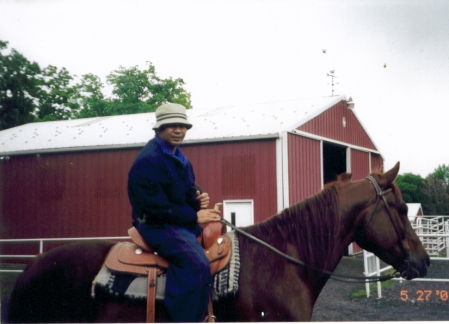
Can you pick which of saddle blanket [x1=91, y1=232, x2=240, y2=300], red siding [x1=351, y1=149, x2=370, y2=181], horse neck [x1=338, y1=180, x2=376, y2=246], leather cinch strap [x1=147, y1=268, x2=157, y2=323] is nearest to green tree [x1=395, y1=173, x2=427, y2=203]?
horse neck [x1=338, y1=180, x2=376, y2=246]

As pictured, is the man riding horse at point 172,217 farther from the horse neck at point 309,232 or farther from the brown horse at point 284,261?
the horse neck at point 309,232

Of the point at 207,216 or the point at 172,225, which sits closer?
the point at 172,225

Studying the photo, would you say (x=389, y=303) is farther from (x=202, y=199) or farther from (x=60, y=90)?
(x=60, y=90)

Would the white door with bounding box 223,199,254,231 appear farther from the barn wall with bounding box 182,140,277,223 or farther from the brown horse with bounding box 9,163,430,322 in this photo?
the brown horse with bounding box 9,163,430,322

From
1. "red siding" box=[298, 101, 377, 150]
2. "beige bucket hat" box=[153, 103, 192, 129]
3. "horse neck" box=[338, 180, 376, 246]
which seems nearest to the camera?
"beige bucket hat" box=[153, 103, 192, 129]

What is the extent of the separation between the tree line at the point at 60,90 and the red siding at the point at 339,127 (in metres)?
4.31

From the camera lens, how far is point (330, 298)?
5.89 meters

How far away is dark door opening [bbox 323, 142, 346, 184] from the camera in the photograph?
10.6 m

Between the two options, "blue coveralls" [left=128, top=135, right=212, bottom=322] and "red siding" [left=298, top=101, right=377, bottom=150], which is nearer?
"blue coveralls" [left=128, top=135, right=212, bottom=322]

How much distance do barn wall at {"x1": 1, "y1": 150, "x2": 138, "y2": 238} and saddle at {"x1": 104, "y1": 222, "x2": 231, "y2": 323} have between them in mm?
4984

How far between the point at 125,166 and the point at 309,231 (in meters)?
5.57

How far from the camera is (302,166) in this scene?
862cm

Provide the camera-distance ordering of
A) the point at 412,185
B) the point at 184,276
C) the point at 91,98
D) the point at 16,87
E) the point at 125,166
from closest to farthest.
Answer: the point at 184,276
the point at 16,87
the point at 91,98
the point at 412,185
the point at 125,166

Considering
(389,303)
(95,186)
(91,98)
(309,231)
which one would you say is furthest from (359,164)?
(309,231)
